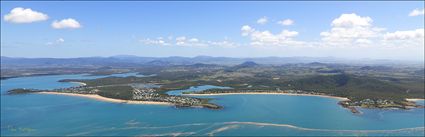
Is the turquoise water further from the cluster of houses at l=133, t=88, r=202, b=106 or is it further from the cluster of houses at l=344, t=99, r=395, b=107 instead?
the cluster of houses at l=133, t=88, r=202, b=106

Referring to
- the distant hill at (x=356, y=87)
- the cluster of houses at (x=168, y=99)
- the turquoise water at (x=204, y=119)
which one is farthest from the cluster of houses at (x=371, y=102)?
the cluster of houses at (x=168, y=99)

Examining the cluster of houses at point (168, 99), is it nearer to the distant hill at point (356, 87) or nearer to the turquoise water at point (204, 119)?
the turquoise water at point (204, 119)

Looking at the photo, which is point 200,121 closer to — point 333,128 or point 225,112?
point 225,112

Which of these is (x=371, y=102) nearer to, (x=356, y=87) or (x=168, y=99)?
(x=356, y=87)

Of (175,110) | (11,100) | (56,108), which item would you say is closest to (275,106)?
(175,110)

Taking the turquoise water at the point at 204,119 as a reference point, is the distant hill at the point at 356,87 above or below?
above

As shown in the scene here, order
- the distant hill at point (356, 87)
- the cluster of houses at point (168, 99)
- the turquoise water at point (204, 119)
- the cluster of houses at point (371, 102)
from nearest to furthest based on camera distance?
1. the turquoise water at point (204, 119)
2. the cluster of houses at point (371, 102)
3. the cluster of houses at point (168, 99)
4. the distant hill at point (356, 87)

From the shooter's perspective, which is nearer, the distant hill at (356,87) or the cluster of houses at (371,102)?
the cluster of houses at (371,102)

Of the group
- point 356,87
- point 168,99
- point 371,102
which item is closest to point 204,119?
point 168,99
